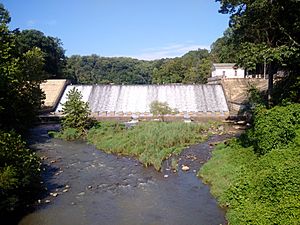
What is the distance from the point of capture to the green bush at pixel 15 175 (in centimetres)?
1174

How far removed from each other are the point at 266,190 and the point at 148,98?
31.1 meters

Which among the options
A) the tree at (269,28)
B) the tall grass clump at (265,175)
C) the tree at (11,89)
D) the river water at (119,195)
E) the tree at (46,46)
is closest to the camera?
the tall grass clump at (265,175)

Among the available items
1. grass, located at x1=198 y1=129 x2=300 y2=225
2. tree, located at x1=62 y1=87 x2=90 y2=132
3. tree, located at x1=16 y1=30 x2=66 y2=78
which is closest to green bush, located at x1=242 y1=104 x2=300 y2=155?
grass, located at x1=198 y1=129 x2=300 y2=225

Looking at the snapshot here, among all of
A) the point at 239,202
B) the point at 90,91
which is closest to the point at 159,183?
the point at 239,202

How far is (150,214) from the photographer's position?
41.0 feet

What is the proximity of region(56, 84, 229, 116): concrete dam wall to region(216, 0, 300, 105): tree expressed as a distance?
61.8ft

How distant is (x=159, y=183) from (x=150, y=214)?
3.58 metres

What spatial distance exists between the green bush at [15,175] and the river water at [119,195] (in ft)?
2.67

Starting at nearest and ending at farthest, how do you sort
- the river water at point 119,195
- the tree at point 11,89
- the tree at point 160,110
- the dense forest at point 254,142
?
the dense forest at point 254,142 → the river water at point 119,195 → the tree at point 11,89 → the tree at point 160,110

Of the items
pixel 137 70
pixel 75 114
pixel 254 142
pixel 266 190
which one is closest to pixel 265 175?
pixel 266 190

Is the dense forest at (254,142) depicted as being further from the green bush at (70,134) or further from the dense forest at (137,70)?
the dense forest at (137,70)

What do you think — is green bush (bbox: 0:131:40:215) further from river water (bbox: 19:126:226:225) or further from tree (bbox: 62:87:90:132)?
tree (bbox: 62:87:90:132)

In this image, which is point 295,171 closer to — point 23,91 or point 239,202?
point 239,202

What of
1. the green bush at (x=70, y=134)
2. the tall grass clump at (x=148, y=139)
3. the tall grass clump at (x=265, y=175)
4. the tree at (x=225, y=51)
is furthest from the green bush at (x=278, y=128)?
the green bush at (x=70, y=134)
